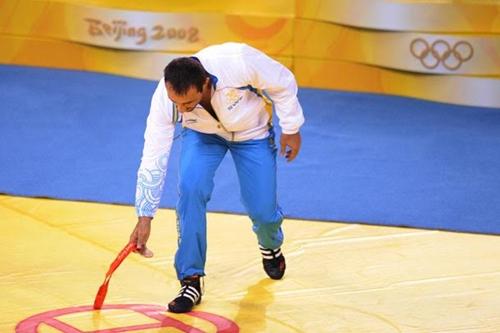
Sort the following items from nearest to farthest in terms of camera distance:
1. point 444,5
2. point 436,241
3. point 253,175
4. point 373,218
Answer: point 253,175
point 436,241
point 373,218
point 444,5

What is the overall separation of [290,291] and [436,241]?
1.19 metres

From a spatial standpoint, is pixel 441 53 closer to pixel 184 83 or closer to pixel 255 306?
pixel 255 306

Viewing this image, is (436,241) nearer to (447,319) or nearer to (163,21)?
(447,319)

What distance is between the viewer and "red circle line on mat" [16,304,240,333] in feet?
16.0

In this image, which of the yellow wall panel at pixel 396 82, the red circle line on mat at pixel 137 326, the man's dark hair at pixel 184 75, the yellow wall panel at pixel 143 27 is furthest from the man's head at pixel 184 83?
the yellow wall panel at pixel 143 27

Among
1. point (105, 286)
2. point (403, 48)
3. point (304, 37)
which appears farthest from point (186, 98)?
point (304, 37)

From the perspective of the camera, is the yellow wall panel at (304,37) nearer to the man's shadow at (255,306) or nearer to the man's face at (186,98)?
the man's shadow at (255,306)

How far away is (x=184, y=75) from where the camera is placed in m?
4.74

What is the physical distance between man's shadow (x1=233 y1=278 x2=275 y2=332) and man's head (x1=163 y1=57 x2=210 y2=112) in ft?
3.18

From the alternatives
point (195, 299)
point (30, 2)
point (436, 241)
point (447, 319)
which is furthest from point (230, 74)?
point (30, 2)

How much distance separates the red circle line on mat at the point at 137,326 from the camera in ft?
16.0

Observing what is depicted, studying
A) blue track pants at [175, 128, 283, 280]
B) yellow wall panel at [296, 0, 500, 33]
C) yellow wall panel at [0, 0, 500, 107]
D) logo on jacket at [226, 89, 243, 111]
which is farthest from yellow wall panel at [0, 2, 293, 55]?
logo on jacket at [226, 89, 243, 111]

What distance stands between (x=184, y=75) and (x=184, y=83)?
34mm

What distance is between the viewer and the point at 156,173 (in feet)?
16.1
